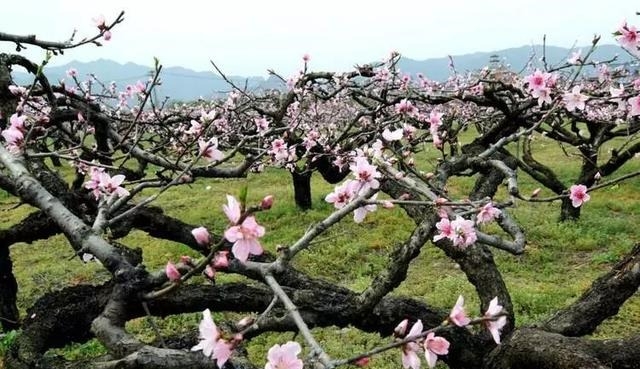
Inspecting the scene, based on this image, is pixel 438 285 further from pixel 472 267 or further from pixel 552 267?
pixel 472 267

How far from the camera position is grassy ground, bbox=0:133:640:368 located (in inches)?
275

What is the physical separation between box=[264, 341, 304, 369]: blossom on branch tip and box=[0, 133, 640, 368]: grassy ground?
4.16 metres

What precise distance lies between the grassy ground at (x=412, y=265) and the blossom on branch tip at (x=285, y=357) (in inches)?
164

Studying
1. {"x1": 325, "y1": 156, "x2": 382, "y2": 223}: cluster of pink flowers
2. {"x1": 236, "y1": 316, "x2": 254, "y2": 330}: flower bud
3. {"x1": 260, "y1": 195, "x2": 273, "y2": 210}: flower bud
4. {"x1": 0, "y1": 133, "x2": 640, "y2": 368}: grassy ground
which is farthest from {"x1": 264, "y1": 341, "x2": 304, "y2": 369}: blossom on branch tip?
{"x1": 0, "y1": 133, "x2": 640, "y2": 368}: grassy ground

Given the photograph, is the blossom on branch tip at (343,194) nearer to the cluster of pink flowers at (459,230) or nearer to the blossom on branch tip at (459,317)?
the cluster of pink flowers at (459,230)

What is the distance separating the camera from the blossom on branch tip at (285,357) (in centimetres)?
141

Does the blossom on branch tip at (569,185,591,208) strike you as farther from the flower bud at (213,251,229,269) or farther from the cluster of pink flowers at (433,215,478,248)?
the flower bud at (213,251,229,269)

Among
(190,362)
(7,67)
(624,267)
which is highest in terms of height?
(7,67)

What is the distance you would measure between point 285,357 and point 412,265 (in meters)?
8.28

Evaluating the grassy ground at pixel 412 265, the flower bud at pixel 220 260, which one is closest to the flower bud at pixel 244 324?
the flower bud at pixel 220 260

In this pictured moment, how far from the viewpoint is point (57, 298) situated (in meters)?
4.18

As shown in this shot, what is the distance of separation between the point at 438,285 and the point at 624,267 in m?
4.49

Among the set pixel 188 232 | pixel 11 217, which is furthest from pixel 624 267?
pixel 11 217

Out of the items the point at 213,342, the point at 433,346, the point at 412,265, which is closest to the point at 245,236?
the point at 213,342
